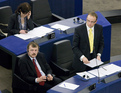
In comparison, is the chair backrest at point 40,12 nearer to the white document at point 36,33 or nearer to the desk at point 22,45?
the desk at point 22,45

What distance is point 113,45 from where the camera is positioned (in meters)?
7.75

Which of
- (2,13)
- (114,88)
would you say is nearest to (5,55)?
(2,13)

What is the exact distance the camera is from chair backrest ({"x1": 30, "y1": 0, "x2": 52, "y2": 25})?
6988mm

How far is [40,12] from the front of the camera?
7.15 metres

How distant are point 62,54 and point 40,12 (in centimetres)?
206

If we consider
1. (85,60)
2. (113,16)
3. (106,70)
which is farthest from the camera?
(113,16)

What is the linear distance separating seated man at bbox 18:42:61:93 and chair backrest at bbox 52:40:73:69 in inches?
18.7

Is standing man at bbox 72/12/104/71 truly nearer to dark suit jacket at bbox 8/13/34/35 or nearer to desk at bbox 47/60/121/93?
desk at bbox 47/60/121/93

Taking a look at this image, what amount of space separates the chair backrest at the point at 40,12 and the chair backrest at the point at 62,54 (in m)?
1.89

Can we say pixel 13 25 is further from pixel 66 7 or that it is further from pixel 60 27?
pixel 66 7

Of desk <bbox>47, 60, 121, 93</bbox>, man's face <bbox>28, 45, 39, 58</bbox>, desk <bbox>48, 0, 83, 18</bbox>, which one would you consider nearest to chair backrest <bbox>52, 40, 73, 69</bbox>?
man's face <bbox>28, 45, 39, 58</bbox>

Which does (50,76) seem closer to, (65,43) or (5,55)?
(65,43)

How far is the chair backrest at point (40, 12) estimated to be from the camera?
6.99 metres

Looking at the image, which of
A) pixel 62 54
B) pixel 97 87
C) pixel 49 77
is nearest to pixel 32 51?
pixel 49 77
